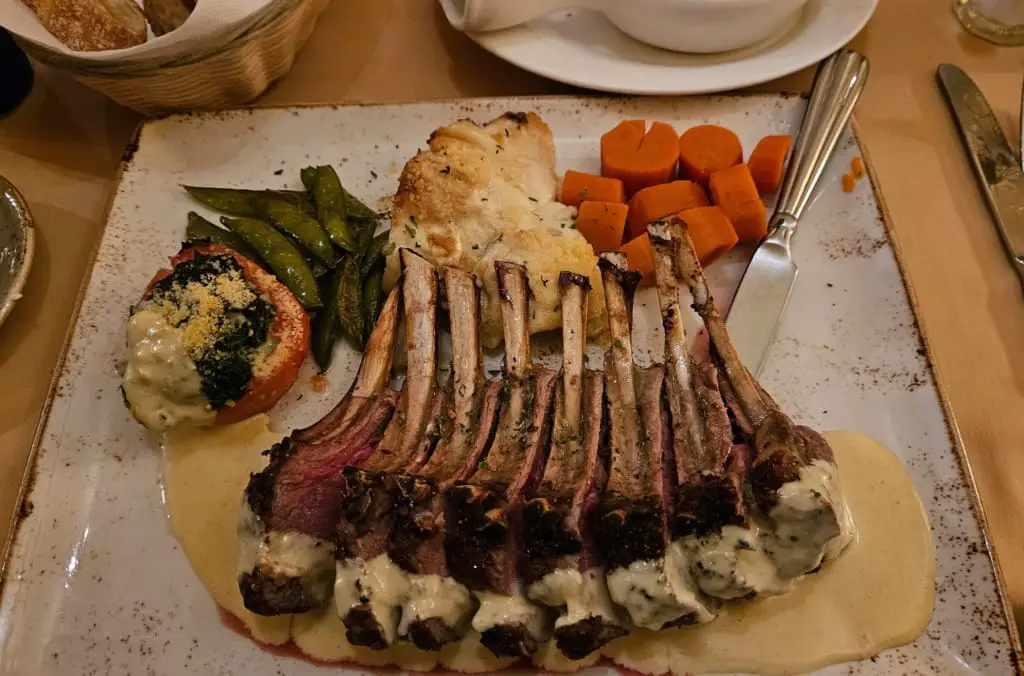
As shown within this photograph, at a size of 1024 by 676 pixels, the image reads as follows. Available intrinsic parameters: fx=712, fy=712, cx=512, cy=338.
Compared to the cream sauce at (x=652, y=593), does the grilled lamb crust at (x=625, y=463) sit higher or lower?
higher

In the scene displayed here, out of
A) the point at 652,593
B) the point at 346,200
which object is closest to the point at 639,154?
the point at 346,200

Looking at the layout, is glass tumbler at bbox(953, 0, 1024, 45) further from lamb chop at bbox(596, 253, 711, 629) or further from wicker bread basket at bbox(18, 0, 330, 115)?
wicker bread basket at bbox(18, 0, 330, 115)

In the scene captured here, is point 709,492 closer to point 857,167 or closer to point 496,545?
point 496,545

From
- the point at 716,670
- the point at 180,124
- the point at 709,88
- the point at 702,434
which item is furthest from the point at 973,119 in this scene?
the point at 180,124

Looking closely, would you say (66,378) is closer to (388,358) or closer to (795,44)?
(388,358)

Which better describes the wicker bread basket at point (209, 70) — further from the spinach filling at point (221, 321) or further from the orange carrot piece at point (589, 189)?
the orange carrot piece at point (589, 189)

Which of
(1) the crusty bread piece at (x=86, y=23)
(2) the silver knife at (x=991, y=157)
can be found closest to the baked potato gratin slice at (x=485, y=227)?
(1) the crusty bread piece at (x=86, y=23)

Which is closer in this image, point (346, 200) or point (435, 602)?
point (435, 602)
